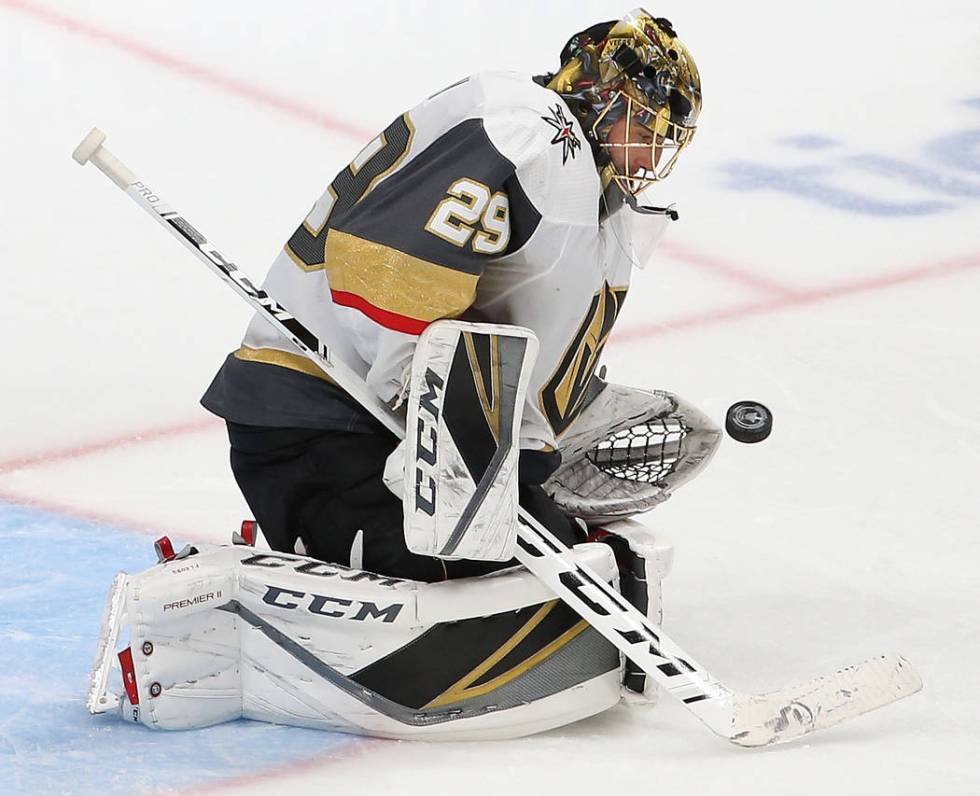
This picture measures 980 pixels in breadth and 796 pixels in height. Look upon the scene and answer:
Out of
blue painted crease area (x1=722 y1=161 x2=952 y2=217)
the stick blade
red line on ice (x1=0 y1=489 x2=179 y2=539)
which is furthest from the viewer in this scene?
blue painted crease area (x1=722 y1=161 x2=952 y2=217)

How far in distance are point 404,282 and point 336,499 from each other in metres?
0.36

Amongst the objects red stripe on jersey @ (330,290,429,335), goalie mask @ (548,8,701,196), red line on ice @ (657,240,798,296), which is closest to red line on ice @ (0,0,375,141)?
red line on ice @ (657,240,798,296)

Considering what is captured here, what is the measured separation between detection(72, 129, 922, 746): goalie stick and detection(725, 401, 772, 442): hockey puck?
0.32 metres

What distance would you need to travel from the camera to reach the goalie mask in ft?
6.93

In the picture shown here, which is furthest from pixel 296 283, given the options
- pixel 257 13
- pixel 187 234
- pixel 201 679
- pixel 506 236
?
pixel 257 13

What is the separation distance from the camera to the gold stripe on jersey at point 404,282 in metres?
2.02

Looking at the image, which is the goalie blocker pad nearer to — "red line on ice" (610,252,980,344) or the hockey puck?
the hockey puck

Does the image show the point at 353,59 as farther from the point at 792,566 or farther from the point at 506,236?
the point at 506,236

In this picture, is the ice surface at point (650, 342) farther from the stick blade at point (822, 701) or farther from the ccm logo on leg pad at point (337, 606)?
the ccm logo on leg pad at point (337, 606)

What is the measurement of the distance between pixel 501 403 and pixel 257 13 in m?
3.41

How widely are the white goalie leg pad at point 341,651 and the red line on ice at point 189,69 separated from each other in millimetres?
2516

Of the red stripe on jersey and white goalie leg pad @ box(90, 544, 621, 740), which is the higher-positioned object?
the red stripe on jersey

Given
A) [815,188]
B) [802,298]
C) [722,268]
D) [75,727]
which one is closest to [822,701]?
[75,727]

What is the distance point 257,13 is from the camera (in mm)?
5199
